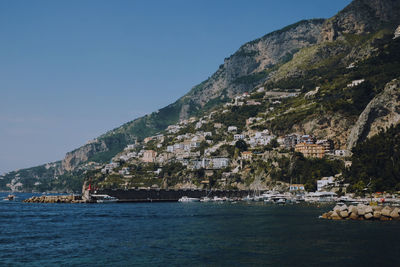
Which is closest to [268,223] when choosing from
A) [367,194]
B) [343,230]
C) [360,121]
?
[343,230]

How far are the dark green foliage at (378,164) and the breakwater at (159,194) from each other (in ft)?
153

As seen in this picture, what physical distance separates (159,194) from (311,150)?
59073 mm

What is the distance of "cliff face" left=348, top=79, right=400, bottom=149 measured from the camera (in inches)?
5340

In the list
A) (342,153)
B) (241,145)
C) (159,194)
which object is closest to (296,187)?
(342,153)

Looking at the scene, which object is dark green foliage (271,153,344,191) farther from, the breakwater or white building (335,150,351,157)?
the breakwater

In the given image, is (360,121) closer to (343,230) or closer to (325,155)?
(325,155)

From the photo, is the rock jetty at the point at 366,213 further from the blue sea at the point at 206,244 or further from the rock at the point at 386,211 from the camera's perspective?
the blue sea at the point at 206,244

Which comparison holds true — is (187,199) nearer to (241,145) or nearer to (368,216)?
(241,145)

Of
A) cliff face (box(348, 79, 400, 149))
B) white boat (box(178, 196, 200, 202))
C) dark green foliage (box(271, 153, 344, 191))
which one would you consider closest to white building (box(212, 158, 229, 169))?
dark green foliage (box(271, 153, 344, 191))

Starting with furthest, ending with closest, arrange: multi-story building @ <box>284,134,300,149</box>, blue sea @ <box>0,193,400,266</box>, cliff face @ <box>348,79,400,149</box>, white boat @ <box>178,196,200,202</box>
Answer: multi-story building @ <box>284,134,300,149</box> < white boat @ <box>178,196,200,202</box> < cliff face @ <box>348,79,400,149</box> < blue sea @ <box>0,193,400,266</box>

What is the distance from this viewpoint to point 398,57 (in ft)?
585

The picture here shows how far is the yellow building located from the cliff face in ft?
54.5

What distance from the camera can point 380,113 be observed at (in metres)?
137

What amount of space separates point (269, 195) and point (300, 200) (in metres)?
10.5
